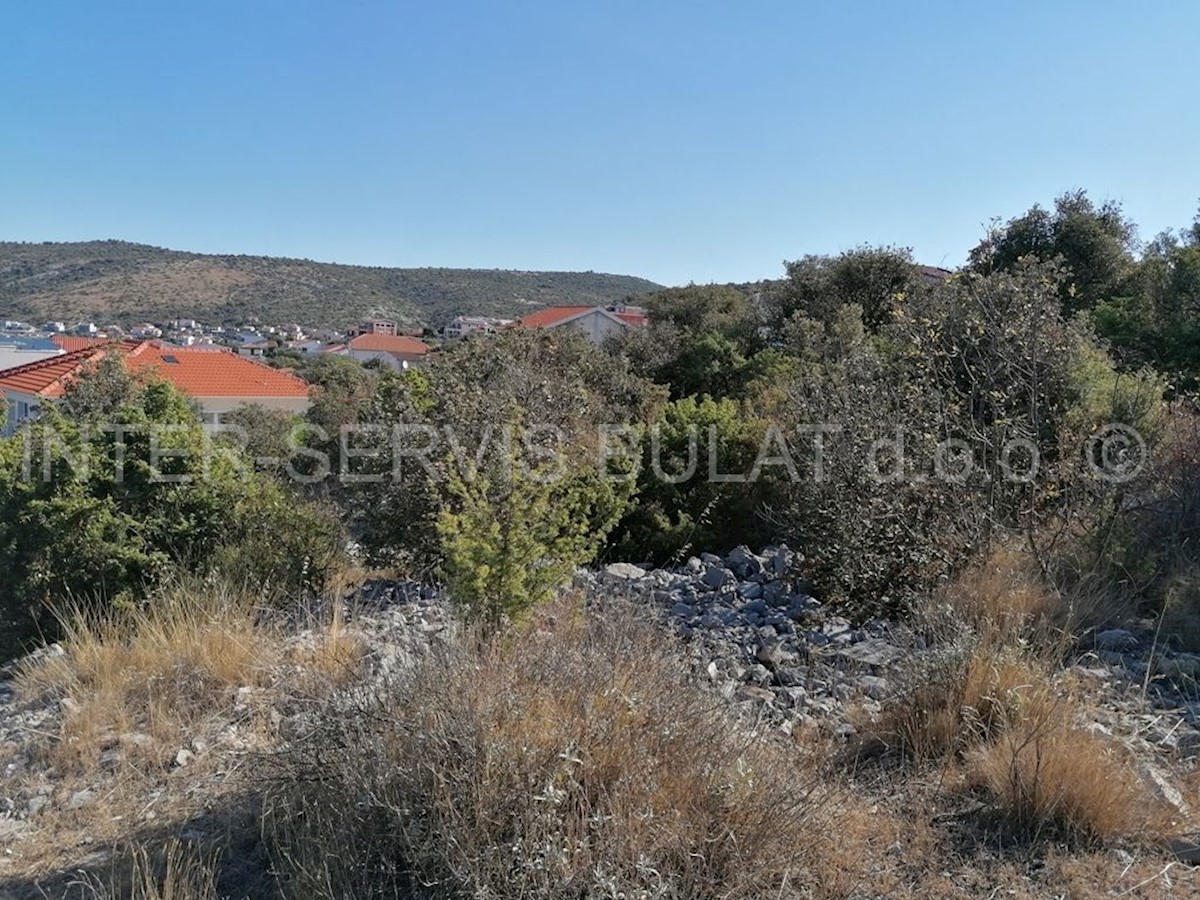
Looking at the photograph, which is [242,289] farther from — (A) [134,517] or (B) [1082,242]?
(A) [134,517]

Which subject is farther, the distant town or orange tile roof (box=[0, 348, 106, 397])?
orange tile roof (box=[0, 348, 106, 397])

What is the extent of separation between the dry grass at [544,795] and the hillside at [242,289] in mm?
58421

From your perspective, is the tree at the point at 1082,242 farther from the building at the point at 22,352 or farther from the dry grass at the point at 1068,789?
the building at the point at 22,352

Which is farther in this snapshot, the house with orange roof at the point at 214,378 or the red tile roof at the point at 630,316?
the red tile roof at the point at 630,316

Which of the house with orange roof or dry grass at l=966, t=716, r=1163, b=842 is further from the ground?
the house with orange roof

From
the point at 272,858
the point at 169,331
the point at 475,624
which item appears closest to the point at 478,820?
the point at 272,858

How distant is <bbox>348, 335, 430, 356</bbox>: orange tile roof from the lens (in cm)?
5081

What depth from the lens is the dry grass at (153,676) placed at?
3961 mm

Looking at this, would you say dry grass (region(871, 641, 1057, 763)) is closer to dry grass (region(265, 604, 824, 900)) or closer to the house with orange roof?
dry grass (region(265, 604, 824, 900))

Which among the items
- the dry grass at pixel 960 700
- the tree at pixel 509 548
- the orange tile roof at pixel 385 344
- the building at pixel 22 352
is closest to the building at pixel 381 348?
the orange tile roof at pixel 385 344

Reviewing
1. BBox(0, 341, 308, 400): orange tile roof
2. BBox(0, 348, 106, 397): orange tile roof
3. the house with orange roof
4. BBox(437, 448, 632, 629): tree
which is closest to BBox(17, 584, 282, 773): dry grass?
BBox(437, 448, 632, 629): tree

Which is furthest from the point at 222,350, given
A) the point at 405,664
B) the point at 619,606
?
the point at 405,664

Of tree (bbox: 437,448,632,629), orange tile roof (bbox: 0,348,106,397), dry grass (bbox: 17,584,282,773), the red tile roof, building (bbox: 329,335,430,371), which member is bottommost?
dry grass (bbox: 17,584,282,773)

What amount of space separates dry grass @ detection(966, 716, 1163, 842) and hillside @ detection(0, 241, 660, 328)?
5857 cm
